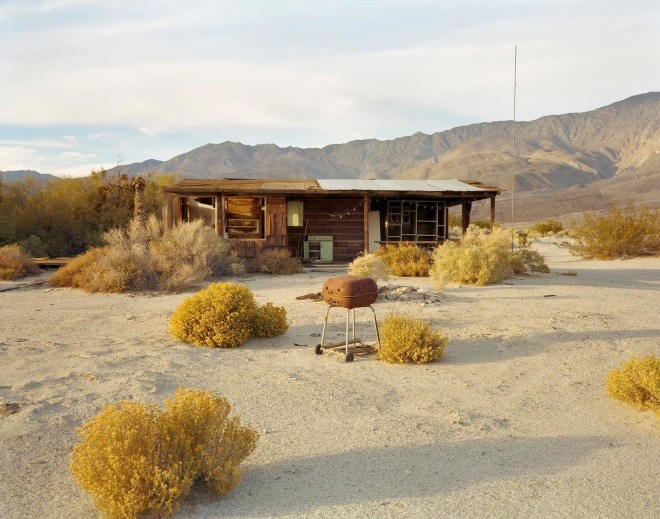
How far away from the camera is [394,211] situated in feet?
69.3

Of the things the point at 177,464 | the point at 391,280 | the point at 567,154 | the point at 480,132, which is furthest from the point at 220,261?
the point at 480,132

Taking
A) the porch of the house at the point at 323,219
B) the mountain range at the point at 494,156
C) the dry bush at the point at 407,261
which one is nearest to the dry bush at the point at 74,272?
the porch of the house at the point at 323,219

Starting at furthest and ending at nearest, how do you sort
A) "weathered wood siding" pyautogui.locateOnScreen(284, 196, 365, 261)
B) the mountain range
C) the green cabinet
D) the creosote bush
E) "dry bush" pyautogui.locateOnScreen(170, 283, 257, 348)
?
1. the mountain range
2. "weathered wood siding" pyautogui.locateOnScreen(284, 196, 365, 261)
3. the green cabinet
4. "dry bush" pyautogui.locateOnScreen(170, 283, 257, 348)
5. the creosote bush

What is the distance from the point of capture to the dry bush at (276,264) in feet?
53.2

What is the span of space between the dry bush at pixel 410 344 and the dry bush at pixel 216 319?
189cm

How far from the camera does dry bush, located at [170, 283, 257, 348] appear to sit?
737 cm

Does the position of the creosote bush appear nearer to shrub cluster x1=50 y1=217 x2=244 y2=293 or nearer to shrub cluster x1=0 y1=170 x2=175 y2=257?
shrub cluster x1=50 y1=217 x2=244 y2=293

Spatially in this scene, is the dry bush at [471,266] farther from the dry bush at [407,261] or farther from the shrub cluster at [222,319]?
the shrub cluster at [222,319]

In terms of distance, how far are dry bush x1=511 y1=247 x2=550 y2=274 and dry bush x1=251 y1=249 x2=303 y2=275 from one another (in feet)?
19.1

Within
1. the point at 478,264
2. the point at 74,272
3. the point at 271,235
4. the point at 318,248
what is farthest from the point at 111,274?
the point at 318,248

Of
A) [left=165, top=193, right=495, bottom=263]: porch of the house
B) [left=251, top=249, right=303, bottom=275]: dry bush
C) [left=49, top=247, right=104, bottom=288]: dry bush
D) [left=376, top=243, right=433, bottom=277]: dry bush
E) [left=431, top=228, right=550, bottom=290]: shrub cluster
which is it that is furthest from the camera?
[left=165, top=193, right=495, bottom=263]: porch of the house

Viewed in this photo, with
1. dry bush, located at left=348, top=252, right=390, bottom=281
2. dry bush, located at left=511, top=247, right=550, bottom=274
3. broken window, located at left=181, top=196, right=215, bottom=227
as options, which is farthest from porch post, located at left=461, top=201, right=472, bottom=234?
dry bush, located at left=348, top=252, right=390, bottom=281

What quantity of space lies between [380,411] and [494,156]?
112 meters

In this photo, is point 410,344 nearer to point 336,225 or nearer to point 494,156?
point 336,225
